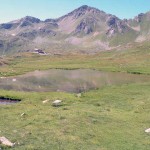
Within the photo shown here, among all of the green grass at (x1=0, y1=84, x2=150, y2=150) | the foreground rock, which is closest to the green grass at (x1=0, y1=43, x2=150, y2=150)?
the green grass at (x1=0, y1=84, x2=150, y2=150)

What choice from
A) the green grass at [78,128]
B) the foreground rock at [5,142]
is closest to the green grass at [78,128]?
the green grass at [78,128]

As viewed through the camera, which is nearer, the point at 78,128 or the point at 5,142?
the point at 5,142

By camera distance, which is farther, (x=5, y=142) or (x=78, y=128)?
(x=78, y=128)

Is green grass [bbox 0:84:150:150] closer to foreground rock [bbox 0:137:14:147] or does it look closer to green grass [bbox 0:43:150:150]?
green grass [bbox 0:43:150:150]

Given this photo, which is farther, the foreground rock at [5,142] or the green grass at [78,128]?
the green grass at [78,128]

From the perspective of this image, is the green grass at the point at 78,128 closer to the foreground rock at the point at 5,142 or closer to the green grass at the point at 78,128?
the green grass at the point at 78,128

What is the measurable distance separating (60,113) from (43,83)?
6546 cm

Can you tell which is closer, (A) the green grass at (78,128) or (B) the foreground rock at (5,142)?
(B) the foreground rock at (5,142)

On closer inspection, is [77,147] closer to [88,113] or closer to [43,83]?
[88,113]

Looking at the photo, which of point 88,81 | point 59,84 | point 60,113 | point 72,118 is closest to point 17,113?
point 60,113

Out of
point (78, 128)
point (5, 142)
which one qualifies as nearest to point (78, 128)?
point (78, 128)

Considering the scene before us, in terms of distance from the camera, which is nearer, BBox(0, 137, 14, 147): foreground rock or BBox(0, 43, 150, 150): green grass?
BBox(0, 137, 14, 147): foreground rock

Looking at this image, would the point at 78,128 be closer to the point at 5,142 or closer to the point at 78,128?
the point at 78,128

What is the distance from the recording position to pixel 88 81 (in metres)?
117
